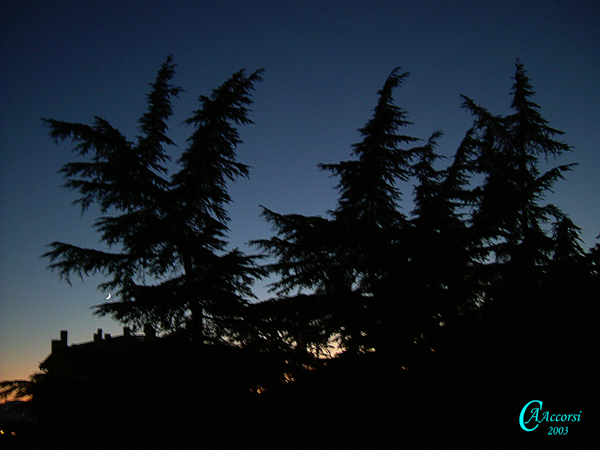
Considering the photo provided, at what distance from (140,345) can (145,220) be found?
2816 mm

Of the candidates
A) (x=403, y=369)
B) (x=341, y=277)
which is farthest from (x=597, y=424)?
(x=341, y=277)

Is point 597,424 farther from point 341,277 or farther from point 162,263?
point 162,263

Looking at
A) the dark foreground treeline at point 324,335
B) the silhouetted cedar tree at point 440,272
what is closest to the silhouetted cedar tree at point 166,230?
the dark foreground treeline at point 324,335

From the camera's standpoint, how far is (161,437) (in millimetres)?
5656
